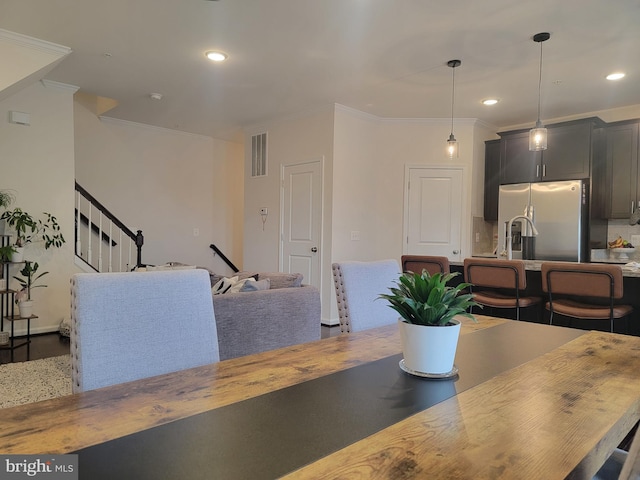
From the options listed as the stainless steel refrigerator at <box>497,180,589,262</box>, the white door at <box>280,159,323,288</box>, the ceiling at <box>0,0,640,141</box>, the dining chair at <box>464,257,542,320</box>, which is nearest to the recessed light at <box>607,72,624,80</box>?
the ceiling at <box>0,0,640,141</box>

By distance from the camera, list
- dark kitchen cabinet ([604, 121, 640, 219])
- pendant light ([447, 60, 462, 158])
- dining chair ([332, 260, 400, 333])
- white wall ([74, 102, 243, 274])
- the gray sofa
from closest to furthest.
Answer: dining chair ([332, 260, 400, 333]) → the gray sofa → pendant light ([447, 60, 462, 158]) → dark kitchen cabinet ([604, 121, 640, 219]) → white wall ([74, 102, 243, 274])

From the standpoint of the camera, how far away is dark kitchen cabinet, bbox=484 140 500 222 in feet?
17.9

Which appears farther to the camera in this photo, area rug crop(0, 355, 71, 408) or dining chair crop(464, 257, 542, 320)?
dining chair crop(464, 257, 542, 320)

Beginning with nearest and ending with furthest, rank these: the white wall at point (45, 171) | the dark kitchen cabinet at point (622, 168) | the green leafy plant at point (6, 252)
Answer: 1. the green leafy plant at point (6, 252)
2. the white wall at point (45, 171)
3. the dark kitchen cabinet at point (622, 168)

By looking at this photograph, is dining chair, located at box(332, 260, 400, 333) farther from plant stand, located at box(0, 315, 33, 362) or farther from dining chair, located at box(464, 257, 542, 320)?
plant stand, located at box(0, 315, 33, 362)

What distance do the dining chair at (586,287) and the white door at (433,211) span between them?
2502 millimetres

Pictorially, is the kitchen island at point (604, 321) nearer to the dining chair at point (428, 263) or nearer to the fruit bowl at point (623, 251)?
the dining chair at point (428, 263)

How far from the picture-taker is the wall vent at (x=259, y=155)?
585 centimetres

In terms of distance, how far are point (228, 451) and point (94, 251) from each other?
562 centimetres

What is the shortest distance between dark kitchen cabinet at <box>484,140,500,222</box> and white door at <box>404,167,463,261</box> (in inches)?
17.3

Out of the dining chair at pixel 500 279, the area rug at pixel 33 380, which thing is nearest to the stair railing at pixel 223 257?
the area rug at pixel 33 380

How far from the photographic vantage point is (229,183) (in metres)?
7.14

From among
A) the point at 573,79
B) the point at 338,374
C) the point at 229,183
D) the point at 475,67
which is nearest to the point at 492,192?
the point at 573,79

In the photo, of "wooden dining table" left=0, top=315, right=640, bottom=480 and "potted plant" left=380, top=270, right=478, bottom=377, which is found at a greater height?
"potted plant" left=380, top=270, right=478, bottom=377
